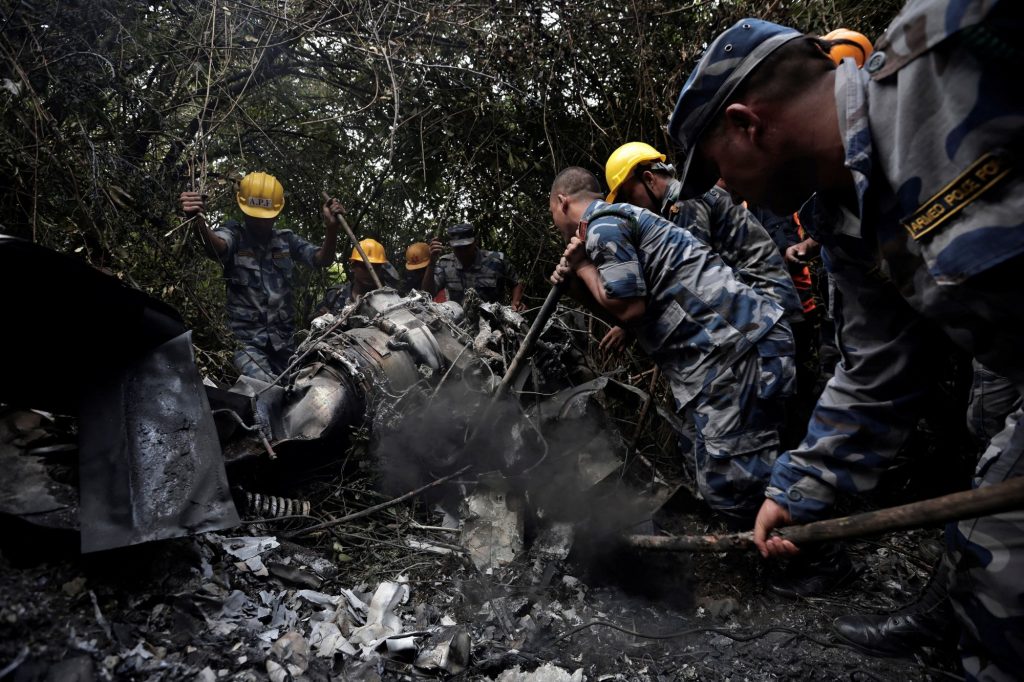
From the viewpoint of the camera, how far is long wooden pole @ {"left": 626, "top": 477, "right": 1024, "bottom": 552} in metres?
1.12

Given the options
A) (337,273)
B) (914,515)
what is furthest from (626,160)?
(337,273)

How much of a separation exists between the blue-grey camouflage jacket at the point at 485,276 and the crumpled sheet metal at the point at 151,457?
418 centimetres

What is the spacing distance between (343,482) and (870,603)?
8.91 feet

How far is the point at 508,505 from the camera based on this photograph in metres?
2.97

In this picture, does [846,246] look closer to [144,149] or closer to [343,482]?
[343,482]

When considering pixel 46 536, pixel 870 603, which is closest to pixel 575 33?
pixel 870 603

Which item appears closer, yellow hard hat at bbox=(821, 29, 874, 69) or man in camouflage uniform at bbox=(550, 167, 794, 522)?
man in camouflage uniform at bbox=(550, 167, 794, 522)

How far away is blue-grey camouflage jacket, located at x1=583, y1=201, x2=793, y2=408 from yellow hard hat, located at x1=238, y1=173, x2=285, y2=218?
3.96 m

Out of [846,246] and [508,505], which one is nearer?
[846,246]

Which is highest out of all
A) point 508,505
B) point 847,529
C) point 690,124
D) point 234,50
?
point 234,50

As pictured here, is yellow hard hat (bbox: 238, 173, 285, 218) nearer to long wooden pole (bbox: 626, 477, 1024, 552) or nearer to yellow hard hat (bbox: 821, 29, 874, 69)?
yellow hard hat (bbox: 821, 29, 874, 69)

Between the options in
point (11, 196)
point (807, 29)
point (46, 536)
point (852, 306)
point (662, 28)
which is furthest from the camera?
point (662, 28)

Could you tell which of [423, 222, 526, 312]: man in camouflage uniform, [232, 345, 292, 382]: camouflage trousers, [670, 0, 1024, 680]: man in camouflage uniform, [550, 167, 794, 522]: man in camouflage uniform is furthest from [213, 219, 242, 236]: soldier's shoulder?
[670, 0, 1024, 680]: man in camouflage uniform

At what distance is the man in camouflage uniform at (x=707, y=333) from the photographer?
253cm
